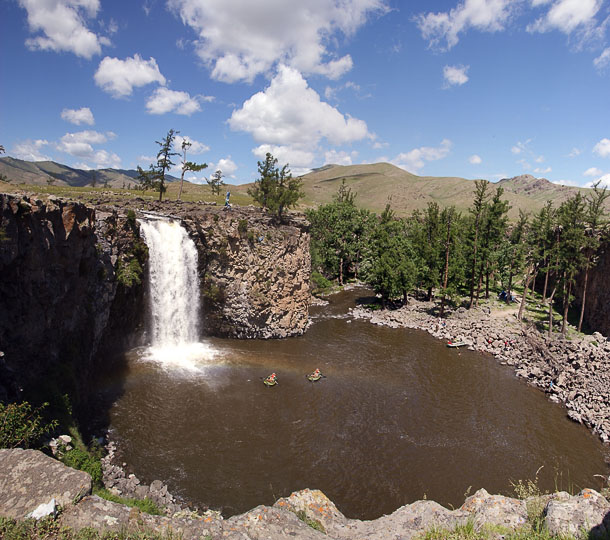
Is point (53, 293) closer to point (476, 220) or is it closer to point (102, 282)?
point (102, 282)

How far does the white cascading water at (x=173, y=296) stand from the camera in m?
28.4

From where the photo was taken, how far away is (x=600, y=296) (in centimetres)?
3675

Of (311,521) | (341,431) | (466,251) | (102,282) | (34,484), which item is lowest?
(341,431)

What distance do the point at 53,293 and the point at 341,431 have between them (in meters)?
16.8

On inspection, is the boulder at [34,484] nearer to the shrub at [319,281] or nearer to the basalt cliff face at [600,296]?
the basalt cliff face at [600,296]

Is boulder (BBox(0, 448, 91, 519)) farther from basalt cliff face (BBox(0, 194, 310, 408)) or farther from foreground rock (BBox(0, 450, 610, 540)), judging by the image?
basalt cliff face (BBox(0, 194, 310, 408))

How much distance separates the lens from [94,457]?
48.9ft

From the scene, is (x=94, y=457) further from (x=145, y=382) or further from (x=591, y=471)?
(x=591, y=471)

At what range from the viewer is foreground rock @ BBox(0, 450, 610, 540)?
7.81 metres

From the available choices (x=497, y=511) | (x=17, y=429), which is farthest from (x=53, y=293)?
(x=497, y=511)

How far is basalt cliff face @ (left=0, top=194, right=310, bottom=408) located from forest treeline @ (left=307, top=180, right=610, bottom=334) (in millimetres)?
17799

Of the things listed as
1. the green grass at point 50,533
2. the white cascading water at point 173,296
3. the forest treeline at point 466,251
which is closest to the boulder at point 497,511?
the green grass at point 50,533

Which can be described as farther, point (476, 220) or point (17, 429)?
point (476, 220)

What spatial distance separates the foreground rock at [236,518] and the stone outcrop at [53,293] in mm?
6779
